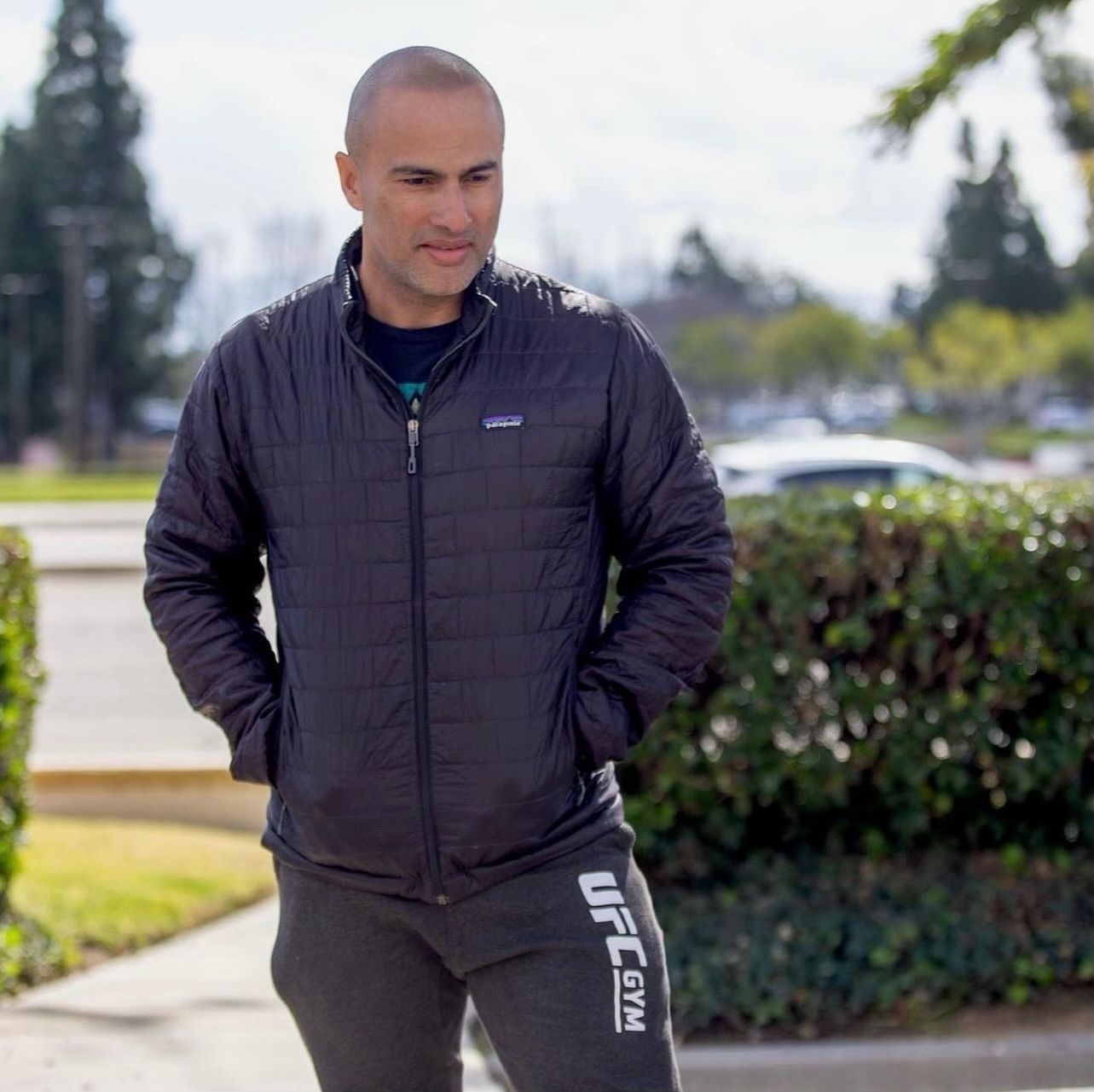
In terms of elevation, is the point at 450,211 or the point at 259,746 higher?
the point at 450,211

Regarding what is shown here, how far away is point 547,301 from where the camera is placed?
97.6 inches

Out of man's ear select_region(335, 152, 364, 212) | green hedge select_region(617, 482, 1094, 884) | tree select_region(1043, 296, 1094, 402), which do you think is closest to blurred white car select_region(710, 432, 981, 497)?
green hedge select_region(617, 482, 1094, 884)

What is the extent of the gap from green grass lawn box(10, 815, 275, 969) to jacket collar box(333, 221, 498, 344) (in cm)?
278

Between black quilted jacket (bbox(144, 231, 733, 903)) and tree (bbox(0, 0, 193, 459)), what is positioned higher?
tree (bbox(0, 0, 193, 459))

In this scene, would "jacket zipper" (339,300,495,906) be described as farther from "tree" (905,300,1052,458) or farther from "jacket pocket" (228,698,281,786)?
"tree" (905,300,1052,458)

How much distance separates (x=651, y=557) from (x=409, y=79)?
0.75 metres

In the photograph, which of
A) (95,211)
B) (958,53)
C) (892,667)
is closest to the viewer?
(892,667)

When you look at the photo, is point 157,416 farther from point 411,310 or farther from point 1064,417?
point 411,310

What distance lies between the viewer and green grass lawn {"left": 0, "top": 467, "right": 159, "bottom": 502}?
30.7 metres

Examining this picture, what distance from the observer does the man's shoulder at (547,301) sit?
245 cm

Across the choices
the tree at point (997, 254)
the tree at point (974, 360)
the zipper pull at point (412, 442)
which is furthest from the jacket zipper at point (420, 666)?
the tree at point (997, 254)

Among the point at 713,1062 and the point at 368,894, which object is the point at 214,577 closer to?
the point at 368,894

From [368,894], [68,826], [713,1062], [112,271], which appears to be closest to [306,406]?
[368,894]

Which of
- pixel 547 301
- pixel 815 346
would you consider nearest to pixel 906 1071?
pixel 547 301
